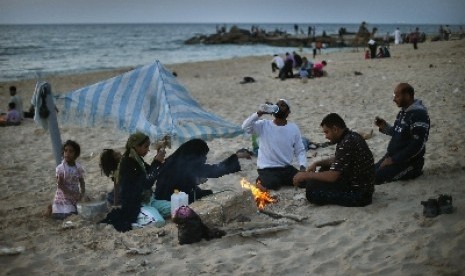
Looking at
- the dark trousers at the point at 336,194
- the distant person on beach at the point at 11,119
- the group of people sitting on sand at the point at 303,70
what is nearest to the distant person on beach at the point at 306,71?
the group of people sitting on sand at the point at 303,70

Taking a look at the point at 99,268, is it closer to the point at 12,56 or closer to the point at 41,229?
the point at 41,229

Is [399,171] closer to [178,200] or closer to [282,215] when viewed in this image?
[282,215]

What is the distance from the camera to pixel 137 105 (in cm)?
630

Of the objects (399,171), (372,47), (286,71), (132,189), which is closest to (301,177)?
(399,171)

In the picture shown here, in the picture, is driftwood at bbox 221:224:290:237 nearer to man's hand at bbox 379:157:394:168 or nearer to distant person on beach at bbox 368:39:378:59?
man's hand at bbox 379:157:394:168

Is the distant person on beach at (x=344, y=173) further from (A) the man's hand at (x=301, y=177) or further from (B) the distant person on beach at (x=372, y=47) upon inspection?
(B) the distant person on beach at (x=372, y=47)

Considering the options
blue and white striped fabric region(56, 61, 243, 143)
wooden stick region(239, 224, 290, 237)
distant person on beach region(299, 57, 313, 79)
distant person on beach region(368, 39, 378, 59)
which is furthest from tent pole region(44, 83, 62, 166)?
distant person on beach region(368, 39, 378, 59)

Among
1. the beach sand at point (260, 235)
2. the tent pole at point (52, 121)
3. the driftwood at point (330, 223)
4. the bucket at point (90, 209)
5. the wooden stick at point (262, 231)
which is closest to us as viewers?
the beach sand at point (260, 235)

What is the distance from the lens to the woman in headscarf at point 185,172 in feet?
18.3

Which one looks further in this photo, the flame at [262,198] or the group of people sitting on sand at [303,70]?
the group of people sitting on sand at [303,70]

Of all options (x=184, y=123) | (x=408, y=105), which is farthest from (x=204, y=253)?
(x=408, y=105)

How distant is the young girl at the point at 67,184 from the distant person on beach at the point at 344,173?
3.09 m

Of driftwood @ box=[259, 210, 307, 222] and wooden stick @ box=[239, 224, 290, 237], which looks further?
driftwood @ box=[259, 210, 307, 222]

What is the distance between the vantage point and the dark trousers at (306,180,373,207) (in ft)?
16.5
